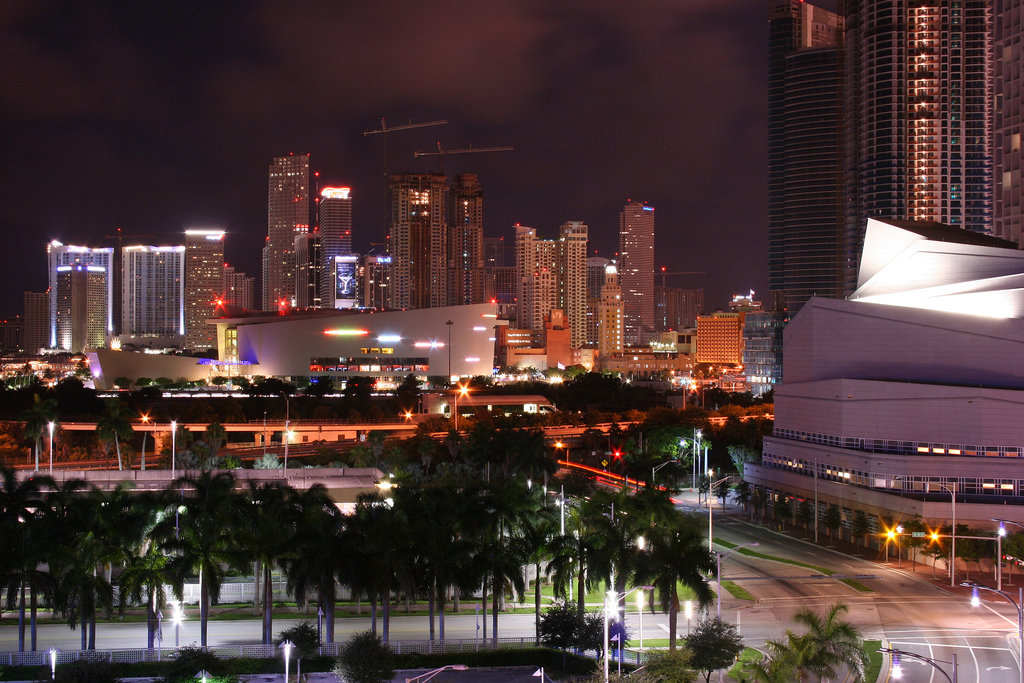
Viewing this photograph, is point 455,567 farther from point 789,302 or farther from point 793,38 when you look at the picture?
point 793,38

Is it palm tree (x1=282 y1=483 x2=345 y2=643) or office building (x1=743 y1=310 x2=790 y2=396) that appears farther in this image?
office building (x1=743 y1=310 x2=790 y2=396)

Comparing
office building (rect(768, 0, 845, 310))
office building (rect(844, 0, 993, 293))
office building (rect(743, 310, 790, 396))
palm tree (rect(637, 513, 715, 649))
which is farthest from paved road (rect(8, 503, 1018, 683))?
office building (rect(768, 0, 845, 310))

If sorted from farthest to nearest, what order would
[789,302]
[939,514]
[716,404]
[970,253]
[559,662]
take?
[789,302] → [716,404] → [970,253] → [939,514] → [559,662]

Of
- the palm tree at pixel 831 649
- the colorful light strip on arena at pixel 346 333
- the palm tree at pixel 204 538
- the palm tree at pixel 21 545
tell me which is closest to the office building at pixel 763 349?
the colorful light strip on arena at pixel 346 333

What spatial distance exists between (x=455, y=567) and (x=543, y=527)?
593cm

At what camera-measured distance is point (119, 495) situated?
115 feet

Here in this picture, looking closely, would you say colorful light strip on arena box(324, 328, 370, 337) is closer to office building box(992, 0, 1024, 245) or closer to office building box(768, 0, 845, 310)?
office building box(768, 0, 845, 310)

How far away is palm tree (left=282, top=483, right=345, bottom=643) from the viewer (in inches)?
1253

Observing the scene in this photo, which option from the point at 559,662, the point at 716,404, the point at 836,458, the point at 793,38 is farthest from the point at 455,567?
the point at 793,38

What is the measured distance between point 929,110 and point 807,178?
118 feet

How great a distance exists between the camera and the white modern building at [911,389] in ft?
173

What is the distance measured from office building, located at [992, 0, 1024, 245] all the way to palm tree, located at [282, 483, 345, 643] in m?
71.3

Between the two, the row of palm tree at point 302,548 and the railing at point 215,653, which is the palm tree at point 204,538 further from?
the railing at point 215,653

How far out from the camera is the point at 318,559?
31875 mm
